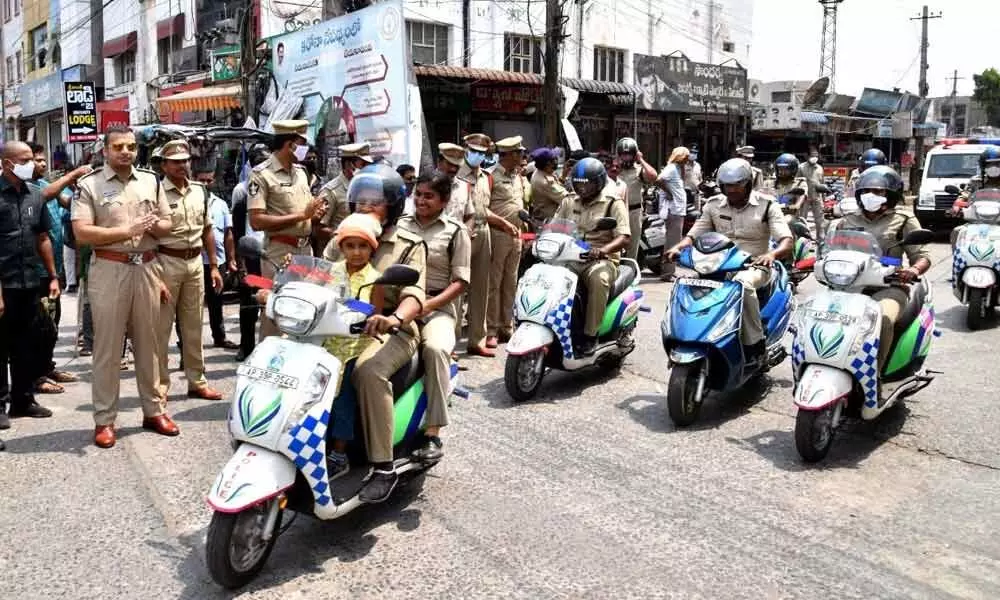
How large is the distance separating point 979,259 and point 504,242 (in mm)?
4849

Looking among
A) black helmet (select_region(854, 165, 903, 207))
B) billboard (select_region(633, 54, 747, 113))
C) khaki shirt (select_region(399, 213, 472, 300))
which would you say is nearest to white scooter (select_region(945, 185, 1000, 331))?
black helmet (select_region(854, 165, 903, 207))

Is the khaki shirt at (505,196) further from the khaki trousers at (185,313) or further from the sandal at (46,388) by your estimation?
the sandal at (46,388)

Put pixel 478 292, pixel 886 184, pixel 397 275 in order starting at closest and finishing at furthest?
1. pixel 397 275
2. pixel 886 184
3. pixel 478 292

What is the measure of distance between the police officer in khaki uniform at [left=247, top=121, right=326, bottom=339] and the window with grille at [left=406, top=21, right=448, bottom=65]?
1494 cm

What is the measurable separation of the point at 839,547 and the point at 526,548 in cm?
141

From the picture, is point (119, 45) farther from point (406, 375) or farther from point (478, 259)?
point (406, 375)

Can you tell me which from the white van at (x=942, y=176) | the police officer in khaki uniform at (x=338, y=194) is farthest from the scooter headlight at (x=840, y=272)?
the white van at (x=942, y=176)

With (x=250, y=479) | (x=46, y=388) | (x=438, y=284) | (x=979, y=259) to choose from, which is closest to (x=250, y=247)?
(x=250, y=479)

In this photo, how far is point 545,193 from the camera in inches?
369

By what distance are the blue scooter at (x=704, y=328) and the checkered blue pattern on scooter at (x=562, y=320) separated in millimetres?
808

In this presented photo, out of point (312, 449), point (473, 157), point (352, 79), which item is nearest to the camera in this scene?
point (312, 449)

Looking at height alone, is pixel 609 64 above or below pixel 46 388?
above

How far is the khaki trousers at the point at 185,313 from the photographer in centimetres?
609

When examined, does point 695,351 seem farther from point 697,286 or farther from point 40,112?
point 40,112
